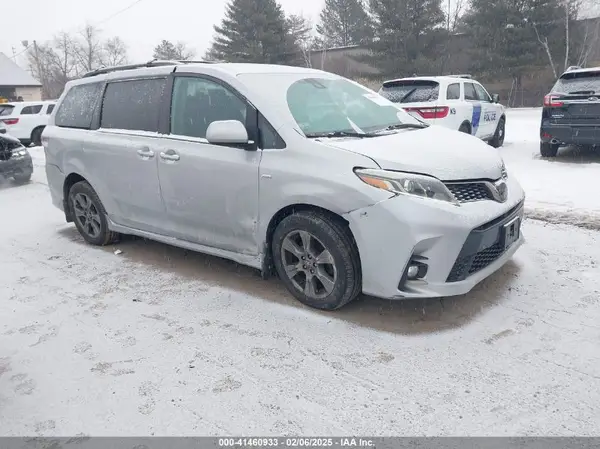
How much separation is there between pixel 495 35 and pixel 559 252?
32.5 meters

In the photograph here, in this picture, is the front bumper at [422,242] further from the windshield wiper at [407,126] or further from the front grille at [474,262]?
the windshield wiper at [407,126]

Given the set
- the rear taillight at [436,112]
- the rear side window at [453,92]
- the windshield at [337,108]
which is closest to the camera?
the windshield at [337,108]

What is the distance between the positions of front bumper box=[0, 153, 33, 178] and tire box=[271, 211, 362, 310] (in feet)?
24.3

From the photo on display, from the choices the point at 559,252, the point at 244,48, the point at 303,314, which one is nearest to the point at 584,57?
the point at 244,48

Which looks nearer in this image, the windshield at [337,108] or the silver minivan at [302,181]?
the silver minivan at [302,181]

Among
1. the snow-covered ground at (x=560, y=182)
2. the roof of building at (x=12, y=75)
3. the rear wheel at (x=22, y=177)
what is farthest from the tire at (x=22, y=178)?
the roof of building at (x=12, y=75)

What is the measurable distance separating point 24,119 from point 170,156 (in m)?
14.4

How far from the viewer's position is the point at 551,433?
2256 mm

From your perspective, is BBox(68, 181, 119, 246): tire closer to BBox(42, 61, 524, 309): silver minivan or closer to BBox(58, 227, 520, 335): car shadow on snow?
BBox(42, 61, 524, 309): silver minivan

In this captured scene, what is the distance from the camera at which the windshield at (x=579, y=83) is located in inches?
317

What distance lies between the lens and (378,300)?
368cm

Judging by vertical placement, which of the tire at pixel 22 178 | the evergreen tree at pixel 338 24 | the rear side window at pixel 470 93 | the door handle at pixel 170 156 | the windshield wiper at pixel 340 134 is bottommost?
the tire at pixel 22 178

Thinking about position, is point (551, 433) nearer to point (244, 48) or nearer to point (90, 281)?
point (90, 281)

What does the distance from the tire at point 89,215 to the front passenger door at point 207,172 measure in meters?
1.16
